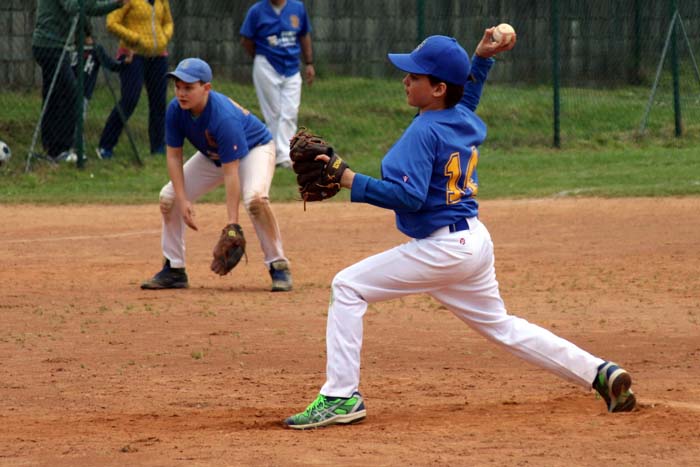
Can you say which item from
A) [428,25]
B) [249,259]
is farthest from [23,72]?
[249,259]

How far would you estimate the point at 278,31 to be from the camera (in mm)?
15562

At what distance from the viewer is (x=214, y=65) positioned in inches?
765

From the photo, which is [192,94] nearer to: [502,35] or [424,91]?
[502,35]

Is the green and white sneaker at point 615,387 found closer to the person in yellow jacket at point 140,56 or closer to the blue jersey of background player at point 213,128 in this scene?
the blue jersey of background player at point 213,128

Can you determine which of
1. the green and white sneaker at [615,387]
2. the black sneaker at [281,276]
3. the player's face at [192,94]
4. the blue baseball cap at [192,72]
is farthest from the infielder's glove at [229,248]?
the green and white sneaker at [615,387]

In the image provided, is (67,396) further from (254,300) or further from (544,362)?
(254,300)

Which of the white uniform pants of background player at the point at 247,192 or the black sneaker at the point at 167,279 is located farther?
the black sneaker at the point at 167,279

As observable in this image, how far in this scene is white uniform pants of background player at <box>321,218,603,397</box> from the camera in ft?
17.7

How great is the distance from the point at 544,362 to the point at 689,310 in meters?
3.06

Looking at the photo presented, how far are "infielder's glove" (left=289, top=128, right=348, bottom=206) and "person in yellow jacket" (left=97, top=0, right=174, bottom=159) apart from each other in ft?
35.4

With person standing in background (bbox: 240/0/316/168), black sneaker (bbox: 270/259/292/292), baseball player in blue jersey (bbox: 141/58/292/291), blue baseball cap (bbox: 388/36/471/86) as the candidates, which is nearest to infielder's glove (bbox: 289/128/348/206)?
blue baseball cap (bbox: 388/36/471/86)

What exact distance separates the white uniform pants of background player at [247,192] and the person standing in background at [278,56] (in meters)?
6.16

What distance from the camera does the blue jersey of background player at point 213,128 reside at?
A: 28.8 ft

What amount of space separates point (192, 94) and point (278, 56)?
713 cm
